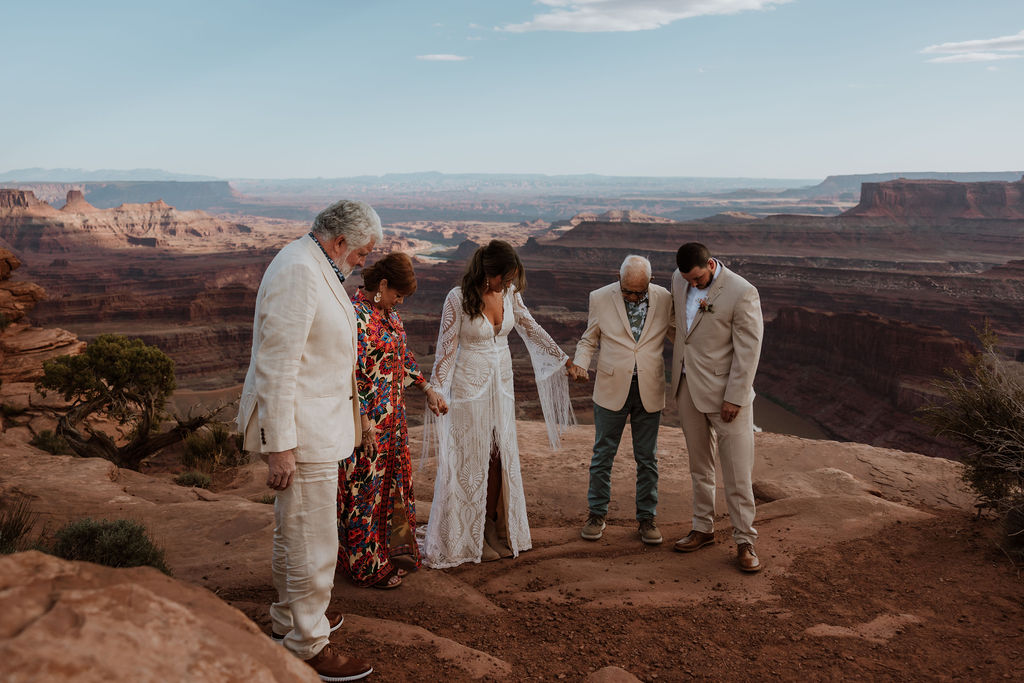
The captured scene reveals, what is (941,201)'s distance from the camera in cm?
9862

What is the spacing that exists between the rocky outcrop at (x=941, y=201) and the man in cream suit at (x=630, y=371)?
105 metres

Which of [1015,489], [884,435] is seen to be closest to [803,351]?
[884,435]

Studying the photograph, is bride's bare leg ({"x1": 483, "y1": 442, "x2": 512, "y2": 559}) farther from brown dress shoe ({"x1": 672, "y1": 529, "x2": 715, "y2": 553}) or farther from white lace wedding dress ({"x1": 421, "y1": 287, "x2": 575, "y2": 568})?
brown dress shoe ({"x1": 672, "y1": 529, "x2": 715, "y2": 553})

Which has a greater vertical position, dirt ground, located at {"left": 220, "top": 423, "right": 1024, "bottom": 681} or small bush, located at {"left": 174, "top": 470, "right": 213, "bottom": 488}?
dirt ground, located at {"left": 220, "top": 423, "right": 1024, "bottom": 681}

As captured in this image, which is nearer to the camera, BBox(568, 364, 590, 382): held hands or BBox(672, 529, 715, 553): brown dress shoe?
BBox(672, 529, 715, 553): brown dress shoe

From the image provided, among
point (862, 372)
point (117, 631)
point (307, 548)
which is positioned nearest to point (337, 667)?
point (307, 548)

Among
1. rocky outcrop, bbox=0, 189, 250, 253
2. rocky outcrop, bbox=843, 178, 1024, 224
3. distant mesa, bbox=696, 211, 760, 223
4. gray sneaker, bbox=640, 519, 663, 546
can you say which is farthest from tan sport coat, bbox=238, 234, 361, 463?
rocky outcrop, bbox=843, 178, 1024, 224

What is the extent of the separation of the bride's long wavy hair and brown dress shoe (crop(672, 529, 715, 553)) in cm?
213

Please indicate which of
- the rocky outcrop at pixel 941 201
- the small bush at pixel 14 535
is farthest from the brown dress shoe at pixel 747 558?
the rocky outcrop at pixel 941 201

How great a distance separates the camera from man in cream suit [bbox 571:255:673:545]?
4773mm

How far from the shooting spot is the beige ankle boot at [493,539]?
15.0 feet

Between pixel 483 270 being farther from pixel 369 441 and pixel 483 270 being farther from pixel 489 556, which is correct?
Answer: pixel 489 556

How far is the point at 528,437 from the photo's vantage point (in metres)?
9.69

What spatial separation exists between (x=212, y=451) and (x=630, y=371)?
876cm
